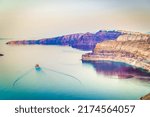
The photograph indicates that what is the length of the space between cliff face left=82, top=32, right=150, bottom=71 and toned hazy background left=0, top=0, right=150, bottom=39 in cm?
7

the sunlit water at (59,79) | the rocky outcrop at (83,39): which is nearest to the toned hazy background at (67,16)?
the rocky outcrop at (83,39)

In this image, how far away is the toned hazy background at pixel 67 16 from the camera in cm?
197

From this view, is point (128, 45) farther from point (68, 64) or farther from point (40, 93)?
point (40, 93)

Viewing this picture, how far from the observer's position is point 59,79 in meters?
1.96

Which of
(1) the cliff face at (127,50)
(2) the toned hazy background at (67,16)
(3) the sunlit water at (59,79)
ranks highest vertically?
(2) the toned hazy background at (67,16)

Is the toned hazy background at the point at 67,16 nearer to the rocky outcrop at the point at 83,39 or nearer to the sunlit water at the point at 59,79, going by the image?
the rocky outcrop at the point at 83,39

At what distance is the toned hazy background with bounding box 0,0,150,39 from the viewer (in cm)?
197

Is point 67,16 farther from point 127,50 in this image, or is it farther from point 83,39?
point 127,50

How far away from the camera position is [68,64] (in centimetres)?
197

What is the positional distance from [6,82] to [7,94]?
8cm

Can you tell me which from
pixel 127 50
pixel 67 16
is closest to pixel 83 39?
pixel 67 16

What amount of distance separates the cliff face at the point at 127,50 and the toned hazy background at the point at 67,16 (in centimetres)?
7

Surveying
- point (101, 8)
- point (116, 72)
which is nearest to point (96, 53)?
point (116, 72)

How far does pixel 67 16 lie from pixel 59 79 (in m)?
0.43
